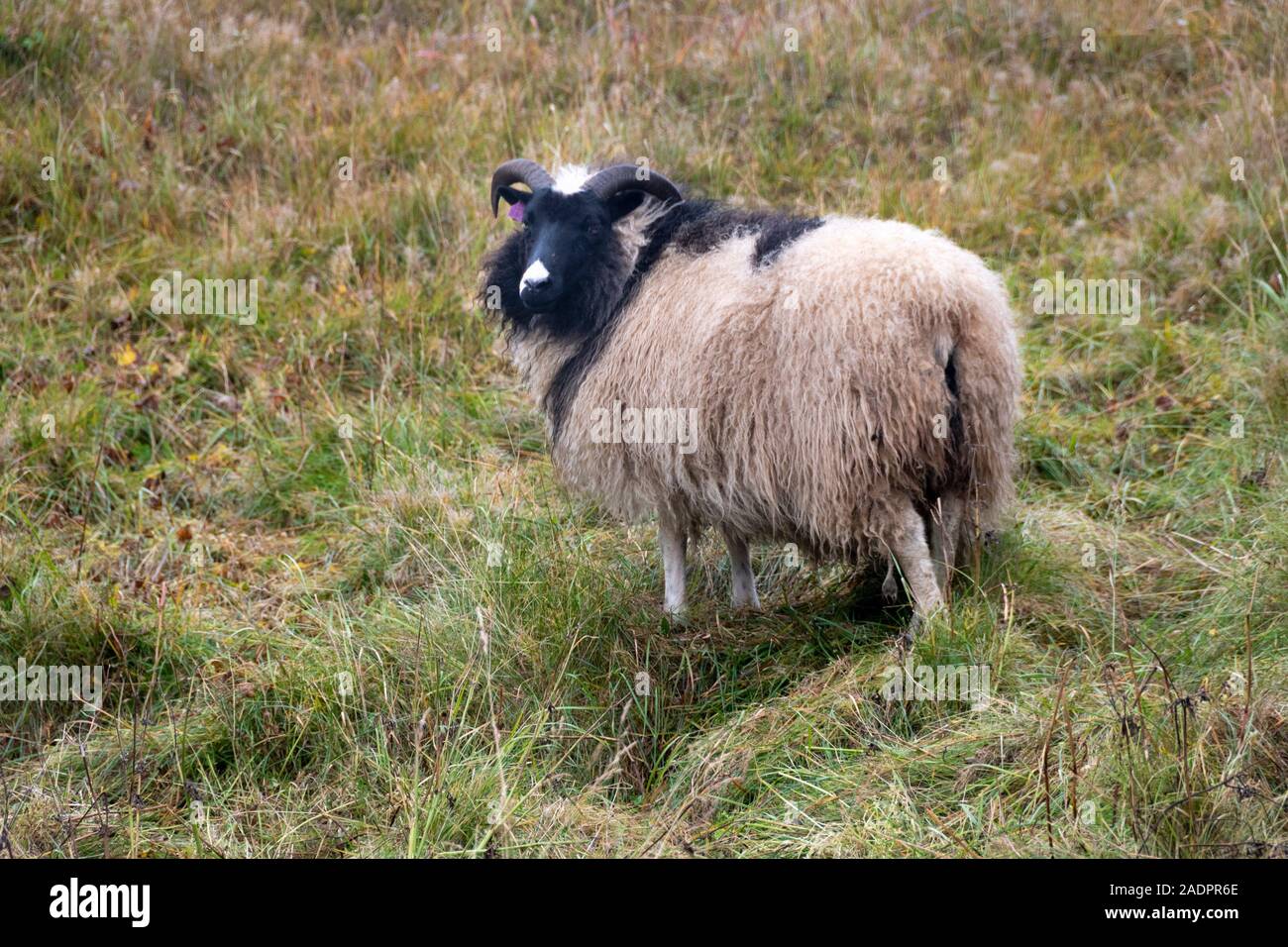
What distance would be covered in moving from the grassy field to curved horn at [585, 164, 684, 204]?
1.50 m

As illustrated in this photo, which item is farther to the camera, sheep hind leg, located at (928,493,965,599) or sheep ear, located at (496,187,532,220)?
sheep ear, located at (496,187,532,220)

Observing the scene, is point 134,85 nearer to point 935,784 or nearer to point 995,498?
point 995,498

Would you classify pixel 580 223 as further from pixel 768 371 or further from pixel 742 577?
pixel 742 577

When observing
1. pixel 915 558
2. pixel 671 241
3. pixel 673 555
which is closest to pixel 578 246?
pixel 671 241

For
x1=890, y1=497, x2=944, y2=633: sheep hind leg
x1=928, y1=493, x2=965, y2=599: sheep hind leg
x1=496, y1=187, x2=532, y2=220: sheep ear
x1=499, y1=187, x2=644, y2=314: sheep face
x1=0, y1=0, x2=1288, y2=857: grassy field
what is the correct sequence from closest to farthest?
1. x1=0, y1=0, x2=1288, y2=857: grassy field
2. x1=890, y1=497, x2=944, y2=633: sheep hind leg
3. x1=928, y1=493, x2=965, y2=599: sheep hind leg
4. x1=499, y1=187, x2=644, y2=314: sheep face
5. x1=496, y1=187, x2=532, y2=220: sheep ear

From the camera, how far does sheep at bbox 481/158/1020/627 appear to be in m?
4.84

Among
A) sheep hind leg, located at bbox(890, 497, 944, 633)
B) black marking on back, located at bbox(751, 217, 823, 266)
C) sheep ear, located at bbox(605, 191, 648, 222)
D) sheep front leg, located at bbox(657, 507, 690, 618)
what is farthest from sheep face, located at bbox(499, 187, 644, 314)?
sheep hind leg, located at bbox(890, 497, 944, 633)

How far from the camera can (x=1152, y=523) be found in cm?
614

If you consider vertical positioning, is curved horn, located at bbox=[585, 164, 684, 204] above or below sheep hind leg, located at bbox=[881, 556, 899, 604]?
above

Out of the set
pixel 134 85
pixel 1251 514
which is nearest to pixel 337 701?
pixel 1251 514

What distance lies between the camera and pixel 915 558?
4.99 metres

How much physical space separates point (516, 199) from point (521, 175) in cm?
19

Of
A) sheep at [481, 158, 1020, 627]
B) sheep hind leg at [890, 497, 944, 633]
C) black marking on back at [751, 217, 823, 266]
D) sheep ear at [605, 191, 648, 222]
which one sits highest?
sheep ear at [605, 191, 648, 222]

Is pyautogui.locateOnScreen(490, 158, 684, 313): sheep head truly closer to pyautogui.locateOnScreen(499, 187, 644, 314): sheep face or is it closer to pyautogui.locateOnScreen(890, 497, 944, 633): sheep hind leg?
pyautogui.locateOnScreen(499, 187, 644, 314): sheep face
